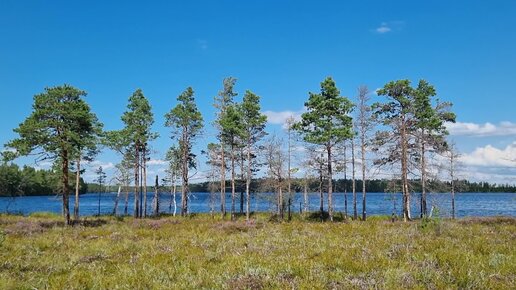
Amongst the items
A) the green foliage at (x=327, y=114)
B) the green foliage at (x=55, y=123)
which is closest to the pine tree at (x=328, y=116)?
the green foliage at (x=327, y=114)

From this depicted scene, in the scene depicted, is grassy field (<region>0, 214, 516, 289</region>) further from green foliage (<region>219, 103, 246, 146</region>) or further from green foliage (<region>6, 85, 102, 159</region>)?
green foliage (<region>219, 103, 246, 146</region>)

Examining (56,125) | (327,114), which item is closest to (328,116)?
(327,114)

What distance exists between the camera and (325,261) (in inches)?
378

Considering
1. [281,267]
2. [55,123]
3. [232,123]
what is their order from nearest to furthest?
1. [281,267]
2. [55,123]
3. [232,123]

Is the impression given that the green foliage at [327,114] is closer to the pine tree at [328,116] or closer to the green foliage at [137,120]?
the pine tree at [328,116]

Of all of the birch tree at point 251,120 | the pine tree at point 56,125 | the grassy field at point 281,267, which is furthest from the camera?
the birch tree at point 251,120

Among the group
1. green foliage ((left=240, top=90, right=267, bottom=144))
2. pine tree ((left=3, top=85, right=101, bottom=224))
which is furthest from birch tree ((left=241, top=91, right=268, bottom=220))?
pine tree ((left=3, top=85, right=101, bottom=224))

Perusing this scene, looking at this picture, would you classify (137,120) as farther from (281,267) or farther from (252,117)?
(281,267)

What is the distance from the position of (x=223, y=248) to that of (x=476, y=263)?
776 centimetres

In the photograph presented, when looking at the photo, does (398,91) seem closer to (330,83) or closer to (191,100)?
(330,83)

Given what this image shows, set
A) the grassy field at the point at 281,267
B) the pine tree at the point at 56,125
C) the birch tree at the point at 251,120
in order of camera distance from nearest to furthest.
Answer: the grassy field at the point at 281,267 < the pine tree at the point at 56,125 < the birch tree at the point at 251,120

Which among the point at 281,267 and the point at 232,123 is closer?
the point at 281,267

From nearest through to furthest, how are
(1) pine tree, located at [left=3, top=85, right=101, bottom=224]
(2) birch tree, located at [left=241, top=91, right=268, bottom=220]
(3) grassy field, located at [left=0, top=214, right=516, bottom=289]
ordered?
(3) grassy field, located at [left=0, top=214, right=516, bottom=289] → (1) pine tree, located at [left=3, top=85, right=101, bottom=224] → (2) birch tree, located at [left=241, top=91, right=268, bottom=220]

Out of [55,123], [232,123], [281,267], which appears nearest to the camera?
[281,267]
